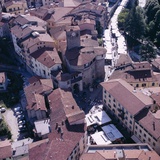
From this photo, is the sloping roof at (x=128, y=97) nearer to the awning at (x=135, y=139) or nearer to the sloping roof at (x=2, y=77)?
the awning at (x=135, y=139)

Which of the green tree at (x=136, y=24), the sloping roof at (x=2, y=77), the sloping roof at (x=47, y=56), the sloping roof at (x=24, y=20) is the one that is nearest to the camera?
the sloping roof at (x=47, y=56)

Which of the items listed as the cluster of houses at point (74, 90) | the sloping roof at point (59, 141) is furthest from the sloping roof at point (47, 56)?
the sloping roof at point (59, 141)

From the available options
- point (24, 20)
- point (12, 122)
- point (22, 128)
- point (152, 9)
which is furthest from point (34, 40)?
point (152, 9)

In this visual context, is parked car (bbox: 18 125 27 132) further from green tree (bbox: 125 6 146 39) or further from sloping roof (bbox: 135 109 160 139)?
green tree (bbox: 125 6 146 39)

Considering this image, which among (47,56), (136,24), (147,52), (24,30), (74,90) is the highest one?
(24,30)

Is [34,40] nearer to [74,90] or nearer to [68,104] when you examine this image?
[74,90]

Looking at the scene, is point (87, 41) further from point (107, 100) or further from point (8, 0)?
point (8, 0)

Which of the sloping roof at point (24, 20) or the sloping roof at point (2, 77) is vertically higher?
the sloping roof at point (24, 20)
